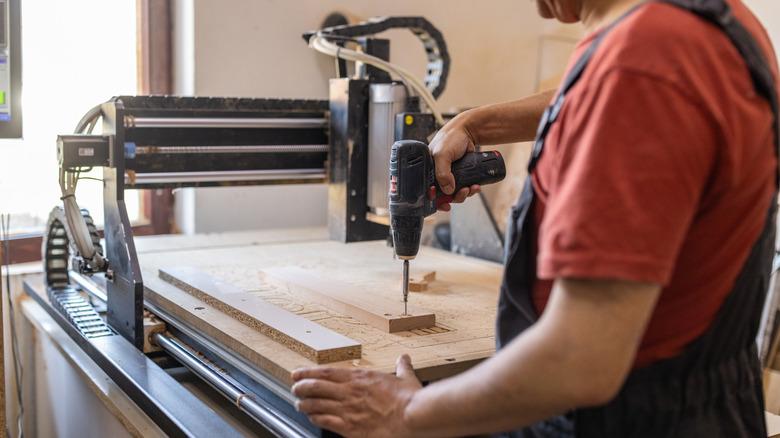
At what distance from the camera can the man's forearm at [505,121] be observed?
4.57 ft

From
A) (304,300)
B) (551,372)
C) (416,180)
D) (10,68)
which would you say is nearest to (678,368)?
(551,372)

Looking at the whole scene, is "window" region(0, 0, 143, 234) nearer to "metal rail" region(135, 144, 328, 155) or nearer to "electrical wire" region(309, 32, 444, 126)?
"metal rail" region(135, 144, 328, 155)

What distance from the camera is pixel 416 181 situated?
1313 mm

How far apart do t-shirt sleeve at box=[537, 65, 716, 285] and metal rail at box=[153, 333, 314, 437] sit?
57 centimetres

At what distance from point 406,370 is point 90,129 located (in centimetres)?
99

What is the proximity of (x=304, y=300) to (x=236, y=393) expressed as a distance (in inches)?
13.3

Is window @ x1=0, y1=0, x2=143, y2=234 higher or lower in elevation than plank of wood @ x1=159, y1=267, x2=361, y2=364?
higher

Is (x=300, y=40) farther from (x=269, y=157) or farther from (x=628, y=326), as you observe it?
(x=628, y=326)

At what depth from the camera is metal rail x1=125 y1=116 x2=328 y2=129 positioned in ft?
5.72

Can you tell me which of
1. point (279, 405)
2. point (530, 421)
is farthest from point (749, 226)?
point (279, 405)

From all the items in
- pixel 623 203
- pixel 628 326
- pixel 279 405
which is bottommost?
Answer: pixel 279 405

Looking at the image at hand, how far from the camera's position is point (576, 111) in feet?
2.45

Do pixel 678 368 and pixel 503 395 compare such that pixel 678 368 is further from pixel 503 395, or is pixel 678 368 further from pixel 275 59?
pixel 275 59

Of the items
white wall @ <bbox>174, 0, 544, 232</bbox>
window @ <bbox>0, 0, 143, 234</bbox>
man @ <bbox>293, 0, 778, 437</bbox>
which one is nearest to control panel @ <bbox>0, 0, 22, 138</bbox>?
window @ <bbox>0, 0, 143, 234</bbox>
